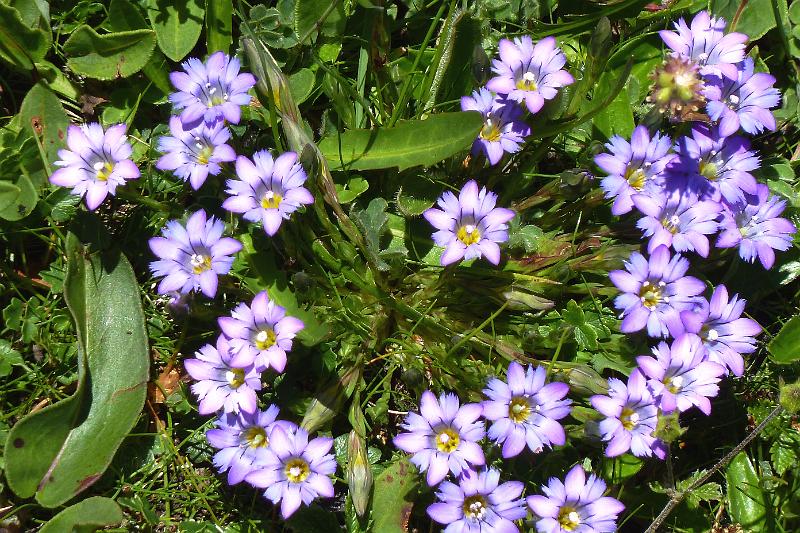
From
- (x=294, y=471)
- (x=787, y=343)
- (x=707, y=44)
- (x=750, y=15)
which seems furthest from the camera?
(x=750, y=15)

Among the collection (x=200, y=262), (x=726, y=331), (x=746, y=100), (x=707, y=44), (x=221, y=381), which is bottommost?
(x=221, y=381)

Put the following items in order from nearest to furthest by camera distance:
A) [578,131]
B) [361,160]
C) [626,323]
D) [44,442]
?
[626,323] → [44,442] → [361,160] → [578,131]

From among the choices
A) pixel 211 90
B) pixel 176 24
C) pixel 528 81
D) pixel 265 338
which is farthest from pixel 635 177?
pixel 176 24

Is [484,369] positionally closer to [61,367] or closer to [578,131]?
[578,131]

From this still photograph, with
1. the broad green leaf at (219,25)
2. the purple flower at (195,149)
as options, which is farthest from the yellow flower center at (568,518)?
the broad green leaf at (219,25)

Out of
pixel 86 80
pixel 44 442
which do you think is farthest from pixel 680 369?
pixel 86 80

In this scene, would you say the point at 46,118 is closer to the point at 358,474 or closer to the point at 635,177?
the point at 358,474
